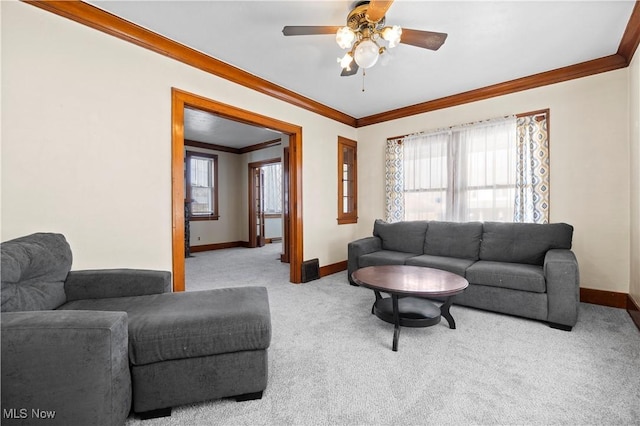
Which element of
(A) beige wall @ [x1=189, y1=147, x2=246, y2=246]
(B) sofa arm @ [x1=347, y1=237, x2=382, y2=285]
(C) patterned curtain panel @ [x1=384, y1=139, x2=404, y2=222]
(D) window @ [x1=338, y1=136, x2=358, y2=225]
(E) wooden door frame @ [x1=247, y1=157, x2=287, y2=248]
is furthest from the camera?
(E) wooden door frame @ [x1=247, y1=157, x2=287, y2=248]

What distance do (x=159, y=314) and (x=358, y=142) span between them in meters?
4.38

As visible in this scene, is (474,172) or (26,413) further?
(474,172)

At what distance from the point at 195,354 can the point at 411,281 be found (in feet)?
5.64

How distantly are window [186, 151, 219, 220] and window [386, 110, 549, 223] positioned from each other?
4865 millimetres

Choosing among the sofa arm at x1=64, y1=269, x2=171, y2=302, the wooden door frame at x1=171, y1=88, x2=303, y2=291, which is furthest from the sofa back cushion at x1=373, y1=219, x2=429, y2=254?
the sofa arm at x1=64, y1=269, x2=171, y2=302

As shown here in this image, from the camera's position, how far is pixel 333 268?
4.60m

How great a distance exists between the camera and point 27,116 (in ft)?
6.44

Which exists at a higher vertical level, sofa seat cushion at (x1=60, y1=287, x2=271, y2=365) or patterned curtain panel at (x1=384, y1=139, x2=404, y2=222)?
patterned curtain panel at (x1=384, y1=139, x2=404, y2=222)

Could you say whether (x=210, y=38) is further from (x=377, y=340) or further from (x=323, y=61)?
(x=377, y=340)

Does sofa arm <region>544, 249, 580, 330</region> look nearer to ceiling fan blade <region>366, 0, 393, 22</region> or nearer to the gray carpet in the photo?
the gray carpet

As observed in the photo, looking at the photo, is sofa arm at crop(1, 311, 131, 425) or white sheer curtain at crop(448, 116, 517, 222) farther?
white sheer curtain at crop(448, 116, 517, 222)

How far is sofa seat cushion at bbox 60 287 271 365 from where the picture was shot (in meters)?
1.40

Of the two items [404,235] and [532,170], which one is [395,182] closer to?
[404,235]

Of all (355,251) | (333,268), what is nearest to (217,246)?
(333,268)
